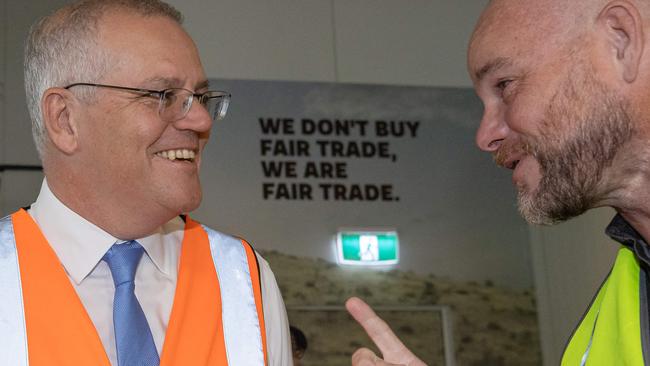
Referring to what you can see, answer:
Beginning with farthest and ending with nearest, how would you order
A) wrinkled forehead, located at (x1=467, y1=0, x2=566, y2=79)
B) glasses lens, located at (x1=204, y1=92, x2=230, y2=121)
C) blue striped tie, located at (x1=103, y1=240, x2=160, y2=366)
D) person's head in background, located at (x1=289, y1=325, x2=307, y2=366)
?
1. person's head in background, located at (x1=289, y1=325, x2=307, y2=366)
2. glasses lens, located at (x1=204, y1=92, x2=230, y2=121)
3. blue striped tie, located at (x1=103, y1=240, x2=160, y2=366)
4. wrinkled forehead, located at (x1=467, y1=0, x2=566, y2=79)

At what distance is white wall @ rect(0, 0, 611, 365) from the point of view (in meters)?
7.49

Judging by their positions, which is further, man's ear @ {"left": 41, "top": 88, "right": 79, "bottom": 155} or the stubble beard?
man's ear @ {"left": 41, "top": 88, "right": 79, "bottom": 155}

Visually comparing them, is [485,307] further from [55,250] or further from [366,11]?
[55,250]

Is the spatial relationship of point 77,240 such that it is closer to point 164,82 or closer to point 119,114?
point 119,114

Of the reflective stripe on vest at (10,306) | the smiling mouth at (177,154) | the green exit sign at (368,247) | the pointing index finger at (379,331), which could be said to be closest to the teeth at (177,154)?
the smiling mouth at (177,154)

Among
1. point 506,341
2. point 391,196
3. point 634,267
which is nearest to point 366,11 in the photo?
point 391,196

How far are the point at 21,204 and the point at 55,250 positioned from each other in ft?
12.7

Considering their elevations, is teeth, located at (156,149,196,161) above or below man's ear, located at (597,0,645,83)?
below

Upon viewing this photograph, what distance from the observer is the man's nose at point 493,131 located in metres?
2.09

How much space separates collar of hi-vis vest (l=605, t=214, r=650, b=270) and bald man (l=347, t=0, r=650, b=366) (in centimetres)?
2

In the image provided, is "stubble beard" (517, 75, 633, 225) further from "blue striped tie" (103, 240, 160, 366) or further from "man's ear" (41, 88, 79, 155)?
"man's ear" (41, 88, 79, 155)

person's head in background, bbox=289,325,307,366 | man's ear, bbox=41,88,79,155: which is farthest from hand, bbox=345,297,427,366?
person's head in background, bbox=289,325,307,366

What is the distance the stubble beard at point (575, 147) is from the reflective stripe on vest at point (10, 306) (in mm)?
1047

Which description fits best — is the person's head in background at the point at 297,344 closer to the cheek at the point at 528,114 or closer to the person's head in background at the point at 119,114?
the person's head in background at the point at 119,114
